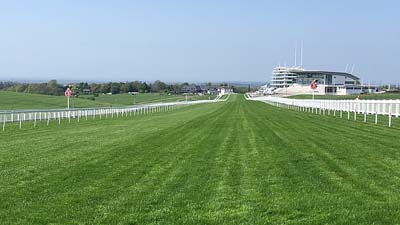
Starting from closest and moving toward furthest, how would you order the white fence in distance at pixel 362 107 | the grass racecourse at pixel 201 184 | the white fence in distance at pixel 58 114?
the grass racecourse at pixel 201 184, the white fence in distance at pixel 58 114, the white fence in distance at pixel 362 107

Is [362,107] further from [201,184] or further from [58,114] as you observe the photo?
[201,184]

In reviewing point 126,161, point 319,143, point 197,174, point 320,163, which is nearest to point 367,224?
point 197,174

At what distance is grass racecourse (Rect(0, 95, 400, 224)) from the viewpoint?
320 inches

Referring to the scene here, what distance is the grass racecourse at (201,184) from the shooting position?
26.7 feet

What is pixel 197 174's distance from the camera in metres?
12.0

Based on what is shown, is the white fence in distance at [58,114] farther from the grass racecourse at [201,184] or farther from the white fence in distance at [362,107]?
the white fence in distance at [362,107]

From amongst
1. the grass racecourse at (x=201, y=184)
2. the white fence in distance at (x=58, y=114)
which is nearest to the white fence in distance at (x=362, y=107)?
the grass racecourse at (x=201, y=184)

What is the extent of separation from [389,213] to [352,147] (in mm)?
9523

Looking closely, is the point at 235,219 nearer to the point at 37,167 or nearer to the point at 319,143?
the point at 37,167

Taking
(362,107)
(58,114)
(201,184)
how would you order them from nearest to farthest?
1. (201,184)
2. (58,114)
3. (362,107)

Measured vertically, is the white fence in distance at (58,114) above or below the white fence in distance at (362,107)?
below

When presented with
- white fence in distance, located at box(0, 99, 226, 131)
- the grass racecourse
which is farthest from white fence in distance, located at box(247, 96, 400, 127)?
white fence in distance, located at box(0, 99, 226, 131)

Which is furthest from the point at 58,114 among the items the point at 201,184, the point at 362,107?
the point at 201,184

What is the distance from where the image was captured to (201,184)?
1074 centimetres
